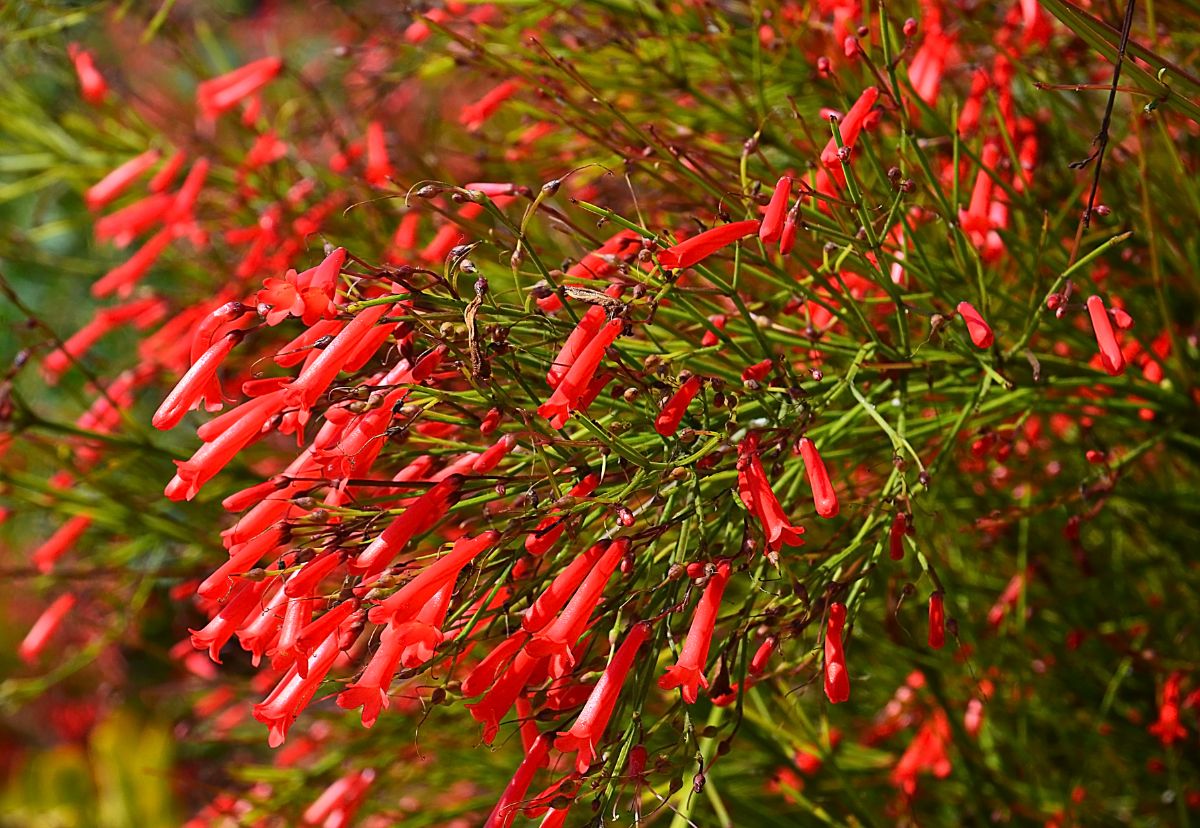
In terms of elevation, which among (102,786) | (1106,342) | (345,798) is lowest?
(102,786)

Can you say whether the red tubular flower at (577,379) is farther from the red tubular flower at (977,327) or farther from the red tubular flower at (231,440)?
the red tubular flower at (977,327)

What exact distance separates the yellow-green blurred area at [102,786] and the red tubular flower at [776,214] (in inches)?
164

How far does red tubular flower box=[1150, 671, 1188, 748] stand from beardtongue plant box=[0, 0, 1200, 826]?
0.9 inches

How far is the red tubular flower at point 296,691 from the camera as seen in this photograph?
1112 mm

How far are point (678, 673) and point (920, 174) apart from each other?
0.89 metres

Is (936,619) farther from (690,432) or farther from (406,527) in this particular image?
(406,527)

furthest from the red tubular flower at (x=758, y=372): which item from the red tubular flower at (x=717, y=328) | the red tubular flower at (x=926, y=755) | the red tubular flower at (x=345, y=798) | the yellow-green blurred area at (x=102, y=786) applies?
the yellow-green blurred area at (x=102, y=786)

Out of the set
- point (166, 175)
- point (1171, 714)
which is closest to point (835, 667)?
point (1171, 714)

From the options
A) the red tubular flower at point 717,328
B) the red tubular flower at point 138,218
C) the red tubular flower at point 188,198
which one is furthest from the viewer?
the red tubular flower at point 138,218

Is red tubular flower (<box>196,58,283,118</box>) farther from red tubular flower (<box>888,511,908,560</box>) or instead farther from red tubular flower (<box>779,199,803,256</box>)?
red tubular flower (<box>888,511,908,560</box>)

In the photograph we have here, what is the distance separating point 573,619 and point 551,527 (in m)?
0.12

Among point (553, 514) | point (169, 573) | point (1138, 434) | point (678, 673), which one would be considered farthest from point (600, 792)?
point (169, 573)

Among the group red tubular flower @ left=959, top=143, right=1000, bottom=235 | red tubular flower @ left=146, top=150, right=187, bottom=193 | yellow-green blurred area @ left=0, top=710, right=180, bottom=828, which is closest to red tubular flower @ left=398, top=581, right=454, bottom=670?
red tubular flower @ left=959, top=143, right=1000, bottom=235

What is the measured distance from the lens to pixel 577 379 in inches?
42.5
